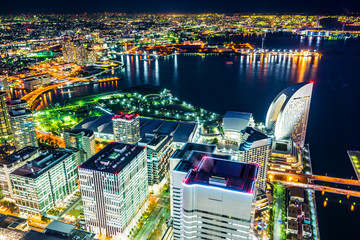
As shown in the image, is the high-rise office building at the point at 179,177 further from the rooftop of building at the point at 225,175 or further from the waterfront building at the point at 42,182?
the waterfront building at the point at 42,182

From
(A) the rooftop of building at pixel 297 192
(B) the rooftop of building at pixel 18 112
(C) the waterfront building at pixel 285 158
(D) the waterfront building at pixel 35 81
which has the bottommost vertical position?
(A) the rooftop of building at pixel 297 192

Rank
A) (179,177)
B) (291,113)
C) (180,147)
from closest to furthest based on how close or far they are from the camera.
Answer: (179,177)
(291,113)
(180,147)

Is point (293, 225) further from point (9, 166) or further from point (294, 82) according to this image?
point (294, 82)

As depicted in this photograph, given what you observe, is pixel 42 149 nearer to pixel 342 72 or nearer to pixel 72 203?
pixel 72 203

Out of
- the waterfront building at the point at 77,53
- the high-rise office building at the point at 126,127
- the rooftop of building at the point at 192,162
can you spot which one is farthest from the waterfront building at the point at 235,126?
the waterfront building at the point at 77,53

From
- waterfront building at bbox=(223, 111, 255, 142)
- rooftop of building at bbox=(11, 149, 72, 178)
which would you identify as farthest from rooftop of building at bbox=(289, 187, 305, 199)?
rooftop of building at bbox=(11, 149, 72, 178)

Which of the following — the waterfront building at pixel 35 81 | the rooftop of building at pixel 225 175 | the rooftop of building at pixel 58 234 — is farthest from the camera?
the waterfront building at pixel 35 81

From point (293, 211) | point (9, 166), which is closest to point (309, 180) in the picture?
point (293, 211)
